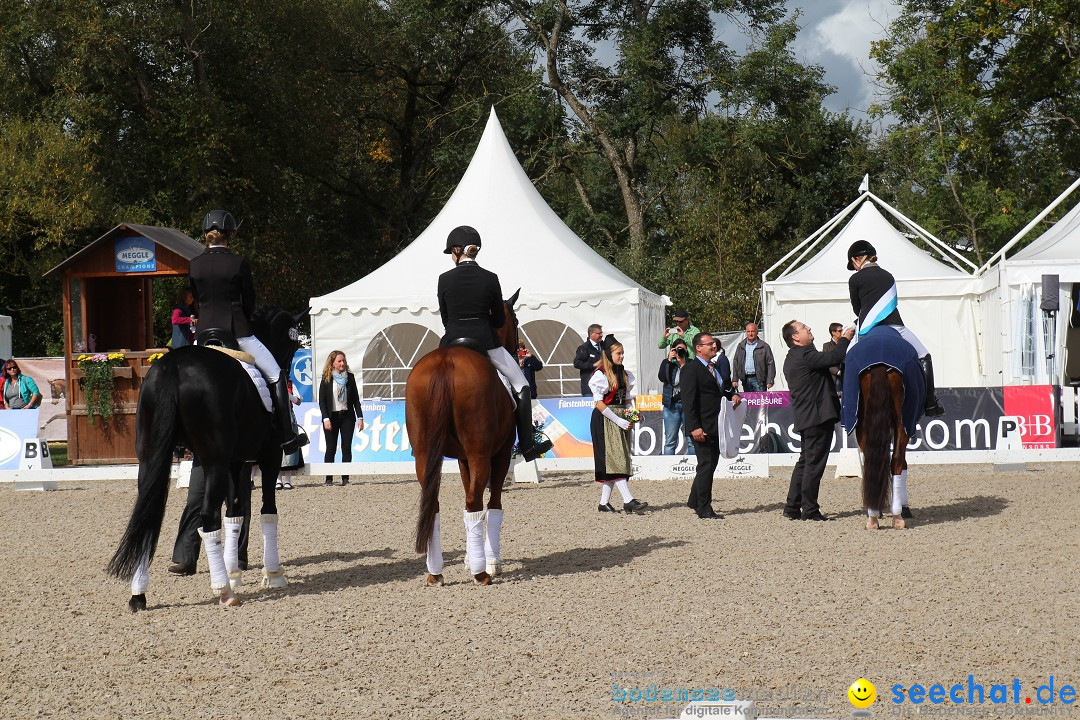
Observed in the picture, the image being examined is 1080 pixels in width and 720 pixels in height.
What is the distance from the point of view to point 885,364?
36.2ft

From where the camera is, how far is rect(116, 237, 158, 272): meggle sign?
20.7 m

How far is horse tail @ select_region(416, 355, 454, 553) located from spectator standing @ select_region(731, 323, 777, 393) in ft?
42.1

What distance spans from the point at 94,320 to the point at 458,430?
15049mm

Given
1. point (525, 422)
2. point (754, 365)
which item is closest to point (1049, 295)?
point (754, 365)

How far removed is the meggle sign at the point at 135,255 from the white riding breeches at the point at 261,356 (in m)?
12.8

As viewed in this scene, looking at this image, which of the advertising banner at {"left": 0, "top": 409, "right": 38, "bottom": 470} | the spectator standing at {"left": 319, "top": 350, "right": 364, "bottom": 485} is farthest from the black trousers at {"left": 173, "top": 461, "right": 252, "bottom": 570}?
the advertising banner at {"left": 0, "top": 409, "right": 38, "bottom": 470}

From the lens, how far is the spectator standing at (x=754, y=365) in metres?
21.0

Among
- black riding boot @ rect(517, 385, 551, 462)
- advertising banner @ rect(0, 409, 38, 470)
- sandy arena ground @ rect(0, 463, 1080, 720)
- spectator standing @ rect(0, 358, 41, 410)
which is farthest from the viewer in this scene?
spectator standing @ rect(0, 358, 41, 410)

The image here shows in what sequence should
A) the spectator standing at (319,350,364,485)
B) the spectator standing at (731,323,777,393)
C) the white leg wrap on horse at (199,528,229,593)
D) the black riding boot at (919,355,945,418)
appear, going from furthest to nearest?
the spectator standing at (731,323,777,393), the spectator standing at (319,350,364,485), the black riding boot at (919,355,945,418), the white leg wrap on horse at (199,528,229,593)

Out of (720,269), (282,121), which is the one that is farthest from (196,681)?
(282,121)

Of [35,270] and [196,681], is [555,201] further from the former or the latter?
[196,681]

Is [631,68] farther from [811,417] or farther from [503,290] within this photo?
[811,417]

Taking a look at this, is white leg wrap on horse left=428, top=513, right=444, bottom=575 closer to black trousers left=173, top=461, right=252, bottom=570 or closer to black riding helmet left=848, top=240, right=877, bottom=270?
black trousers left=173, top=461, right=252, bottom=570

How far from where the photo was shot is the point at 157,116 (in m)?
33.6
